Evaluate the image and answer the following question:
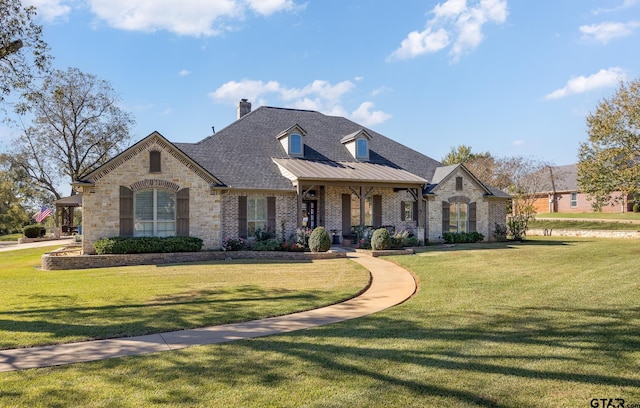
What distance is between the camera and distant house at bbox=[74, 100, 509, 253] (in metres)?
18.0

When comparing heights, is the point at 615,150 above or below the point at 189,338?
above

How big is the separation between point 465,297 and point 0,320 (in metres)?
9.48

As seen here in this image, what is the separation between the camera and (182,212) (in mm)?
18734

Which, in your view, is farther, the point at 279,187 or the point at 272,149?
the point at 272,149

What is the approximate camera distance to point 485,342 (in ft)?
20.7

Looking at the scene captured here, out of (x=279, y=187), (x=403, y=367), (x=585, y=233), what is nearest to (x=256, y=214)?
(x=279, y=187)

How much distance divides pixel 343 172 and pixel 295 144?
3.63 meters

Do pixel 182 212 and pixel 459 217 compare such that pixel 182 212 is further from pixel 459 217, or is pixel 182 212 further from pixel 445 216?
pixel 459 217

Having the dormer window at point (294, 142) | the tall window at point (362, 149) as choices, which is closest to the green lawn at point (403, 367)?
the dormer window at point (294, 142)

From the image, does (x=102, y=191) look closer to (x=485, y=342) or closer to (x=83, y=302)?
(x=83, y=302)

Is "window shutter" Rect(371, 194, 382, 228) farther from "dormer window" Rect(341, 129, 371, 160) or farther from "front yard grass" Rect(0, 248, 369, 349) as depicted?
"front yard grass" Rect(0, 248, 369, 349)

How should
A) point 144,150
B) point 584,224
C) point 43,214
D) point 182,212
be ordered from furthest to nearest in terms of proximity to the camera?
point 43,214, point 584,224, point 182,212, point 144,150

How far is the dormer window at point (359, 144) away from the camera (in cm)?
2523

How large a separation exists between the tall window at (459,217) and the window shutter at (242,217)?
1203 cm
